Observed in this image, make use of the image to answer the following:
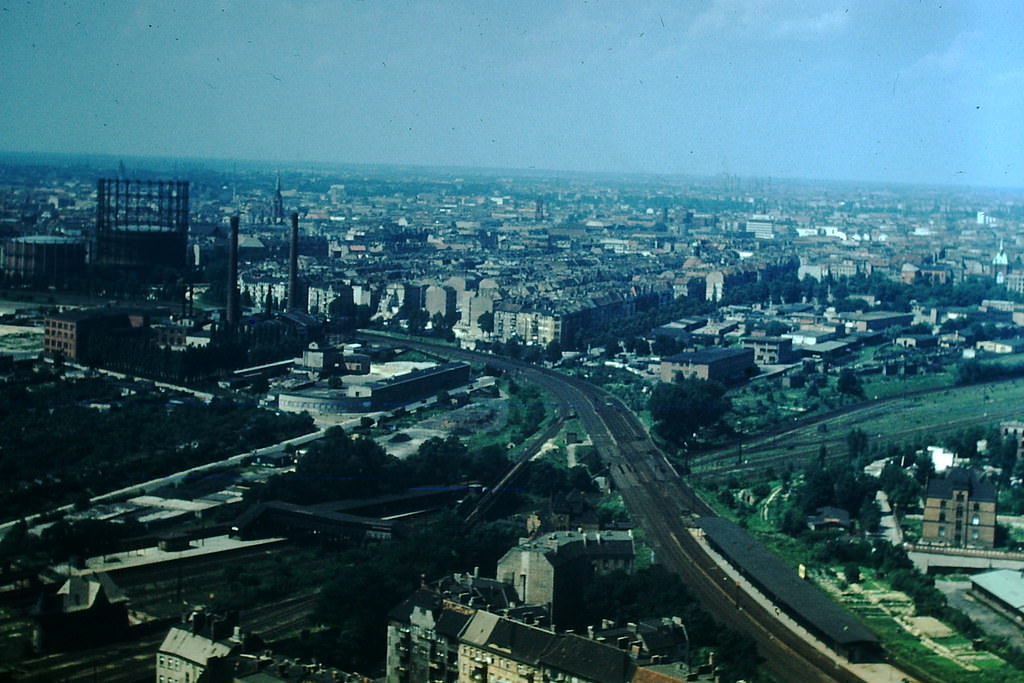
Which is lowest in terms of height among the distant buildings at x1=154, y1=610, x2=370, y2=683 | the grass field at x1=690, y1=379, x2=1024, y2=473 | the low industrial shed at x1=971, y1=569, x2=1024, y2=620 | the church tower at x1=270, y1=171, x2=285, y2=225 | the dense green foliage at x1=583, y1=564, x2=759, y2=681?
the grass field at x1=690, y1=379, x2=1024, y2=473

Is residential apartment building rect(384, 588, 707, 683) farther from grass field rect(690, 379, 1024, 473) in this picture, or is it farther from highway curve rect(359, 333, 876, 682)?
grass field rect(690, 379, 1024, 473)

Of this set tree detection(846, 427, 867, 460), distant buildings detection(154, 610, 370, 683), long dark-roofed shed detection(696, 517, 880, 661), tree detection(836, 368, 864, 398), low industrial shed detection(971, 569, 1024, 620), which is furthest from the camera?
tree detection(836, 368, 864, 398)

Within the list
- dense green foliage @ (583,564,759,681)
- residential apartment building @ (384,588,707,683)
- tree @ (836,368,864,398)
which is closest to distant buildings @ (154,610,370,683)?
residential apartment building @ (384,588,707,683)

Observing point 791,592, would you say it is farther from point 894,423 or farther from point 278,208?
point 278,208

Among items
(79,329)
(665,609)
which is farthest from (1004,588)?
(79,329)

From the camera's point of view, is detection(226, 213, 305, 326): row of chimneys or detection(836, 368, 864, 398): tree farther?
detection(226, 213, 305, 326): row of chimneys

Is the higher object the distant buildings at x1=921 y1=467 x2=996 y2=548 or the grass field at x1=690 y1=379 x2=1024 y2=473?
the distant buildings at x1=921 y1=467 x2=996 y2=548

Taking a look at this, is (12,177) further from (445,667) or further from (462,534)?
(445,667)
